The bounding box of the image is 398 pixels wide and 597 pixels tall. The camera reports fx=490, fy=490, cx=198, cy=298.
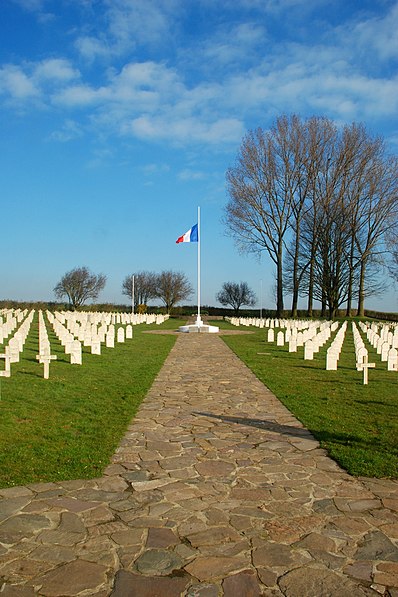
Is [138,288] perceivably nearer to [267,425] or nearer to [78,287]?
[78,287]

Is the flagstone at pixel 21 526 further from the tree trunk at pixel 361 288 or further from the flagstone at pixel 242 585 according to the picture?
the tree trunk at pixel 361 288

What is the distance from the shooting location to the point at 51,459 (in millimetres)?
5324

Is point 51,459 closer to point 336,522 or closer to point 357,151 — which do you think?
point 336,522

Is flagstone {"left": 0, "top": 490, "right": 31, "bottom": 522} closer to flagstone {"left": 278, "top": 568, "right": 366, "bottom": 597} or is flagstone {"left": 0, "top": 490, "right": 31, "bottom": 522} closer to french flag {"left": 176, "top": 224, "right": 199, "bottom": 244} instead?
flagstone {"left": 278, "top": 568, "right": 366, "bottom": 597}

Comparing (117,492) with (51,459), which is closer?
(117,492)

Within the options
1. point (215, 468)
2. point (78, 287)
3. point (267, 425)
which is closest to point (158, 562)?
point (215, 468)

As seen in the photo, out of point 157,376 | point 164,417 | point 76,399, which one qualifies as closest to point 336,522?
point 164,417

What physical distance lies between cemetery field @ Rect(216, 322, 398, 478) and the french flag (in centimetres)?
1381

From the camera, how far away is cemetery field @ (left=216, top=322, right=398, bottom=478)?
5.61 metres

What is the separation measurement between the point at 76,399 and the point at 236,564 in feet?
20.2

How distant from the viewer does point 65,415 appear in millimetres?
7559

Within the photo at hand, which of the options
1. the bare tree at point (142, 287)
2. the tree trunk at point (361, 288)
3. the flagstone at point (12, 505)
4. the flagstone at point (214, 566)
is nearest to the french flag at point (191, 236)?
the tree trunk at point (361, 288)

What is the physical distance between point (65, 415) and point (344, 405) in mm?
4750

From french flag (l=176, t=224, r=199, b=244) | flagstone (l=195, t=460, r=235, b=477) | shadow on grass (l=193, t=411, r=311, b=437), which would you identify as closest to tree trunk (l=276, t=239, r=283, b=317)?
french flag (l=176, t=224, r=199, b=244)
